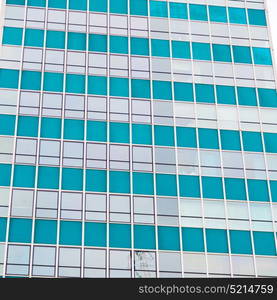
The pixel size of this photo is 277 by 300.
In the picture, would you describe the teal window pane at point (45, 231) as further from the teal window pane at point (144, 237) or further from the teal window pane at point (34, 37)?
the teal window pane at point (34, 37)

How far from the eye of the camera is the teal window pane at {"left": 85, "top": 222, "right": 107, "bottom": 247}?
4975 centimetres

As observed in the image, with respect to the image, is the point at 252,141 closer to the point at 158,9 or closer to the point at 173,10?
the point at 173,10

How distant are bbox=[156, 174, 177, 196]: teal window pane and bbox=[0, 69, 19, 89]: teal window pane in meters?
13.7

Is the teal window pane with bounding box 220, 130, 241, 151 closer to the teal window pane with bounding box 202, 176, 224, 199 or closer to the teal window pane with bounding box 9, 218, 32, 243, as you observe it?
the teal window pane with bounding box 202, 176, 224, 199

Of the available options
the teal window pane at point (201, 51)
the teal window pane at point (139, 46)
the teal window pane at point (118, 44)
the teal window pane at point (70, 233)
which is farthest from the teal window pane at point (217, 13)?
the teal window pane at point (70, 233)

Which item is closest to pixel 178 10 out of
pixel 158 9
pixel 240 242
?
pixel 158 9

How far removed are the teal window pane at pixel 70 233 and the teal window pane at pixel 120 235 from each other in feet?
7.32

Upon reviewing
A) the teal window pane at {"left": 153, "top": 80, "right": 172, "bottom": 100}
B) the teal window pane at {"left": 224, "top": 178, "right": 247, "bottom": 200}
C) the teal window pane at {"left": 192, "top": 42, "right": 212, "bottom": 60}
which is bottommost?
the teal window pane at {"left": 224, "top": 178, "right": 247, "bottom": 200}

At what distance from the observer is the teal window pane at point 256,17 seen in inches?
2534

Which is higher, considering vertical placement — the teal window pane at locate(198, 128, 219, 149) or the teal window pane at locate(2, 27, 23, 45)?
the teal window pane at locate(2, 27, 23, 45)

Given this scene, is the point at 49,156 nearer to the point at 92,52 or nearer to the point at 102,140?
the point at 102,140

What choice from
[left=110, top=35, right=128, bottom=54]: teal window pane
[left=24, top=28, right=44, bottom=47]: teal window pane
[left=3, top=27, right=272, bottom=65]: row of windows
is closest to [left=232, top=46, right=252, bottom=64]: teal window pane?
[left=3, top=27, right=272, bottom=65]: row of windows

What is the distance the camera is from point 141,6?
62.9 metres

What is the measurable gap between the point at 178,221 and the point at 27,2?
78.5 feet
